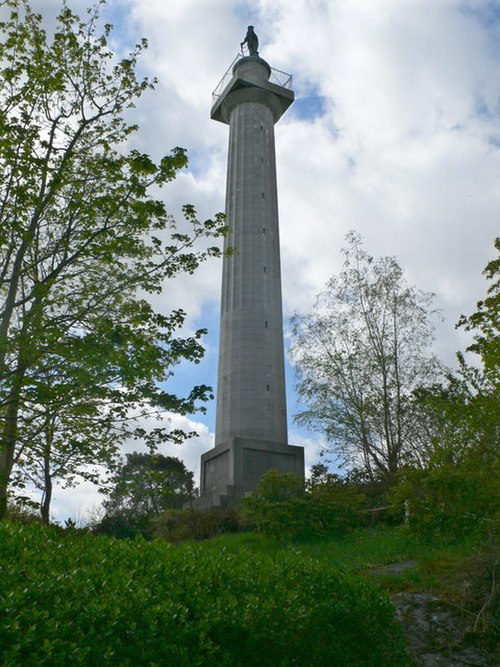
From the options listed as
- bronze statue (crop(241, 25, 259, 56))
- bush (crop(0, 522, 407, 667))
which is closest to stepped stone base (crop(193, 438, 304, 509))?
bush (crop(0, 522, 407, 667))

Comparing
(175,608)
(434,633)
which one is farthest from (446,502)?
(175,608)

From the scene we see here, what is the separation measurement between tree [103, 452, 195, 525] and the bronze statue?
27.5m

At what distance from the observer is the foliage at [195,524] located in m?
19.3

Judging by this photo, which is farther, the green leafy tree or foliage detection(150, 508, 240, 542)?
Result: foliage detection(150, 508, 240, 542)

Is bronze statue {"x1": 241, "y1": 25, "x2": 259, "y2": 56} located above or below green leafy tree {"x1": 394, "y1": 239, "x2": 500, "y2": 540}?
above


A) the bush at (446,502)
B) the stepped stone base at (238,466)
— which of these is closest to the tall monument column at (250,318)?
the stepped stone base at (238,466)

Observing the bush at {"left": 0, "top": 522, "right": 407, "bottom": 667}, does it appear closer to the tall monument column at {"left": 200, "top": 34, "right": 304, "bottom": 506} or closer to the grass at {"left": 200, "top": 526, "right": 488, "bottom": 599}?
the grass at {"left": 200, "top": 526, "right": 488, "bottom": 599}

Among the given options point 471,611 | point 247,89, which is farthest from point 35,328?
point 247,89

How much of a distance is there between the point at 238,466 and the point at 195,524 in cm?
549

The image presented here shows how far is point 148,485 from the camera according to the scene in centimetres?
1060

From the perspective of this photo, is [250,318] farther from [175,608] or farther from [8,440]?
[175,608]

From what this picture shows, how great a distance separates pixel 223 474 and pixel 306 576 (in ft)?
65.0

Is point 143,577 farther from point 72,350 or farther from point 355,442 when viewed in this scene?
point 355,442

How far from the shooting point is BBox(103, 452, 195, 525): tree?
33.8ft
